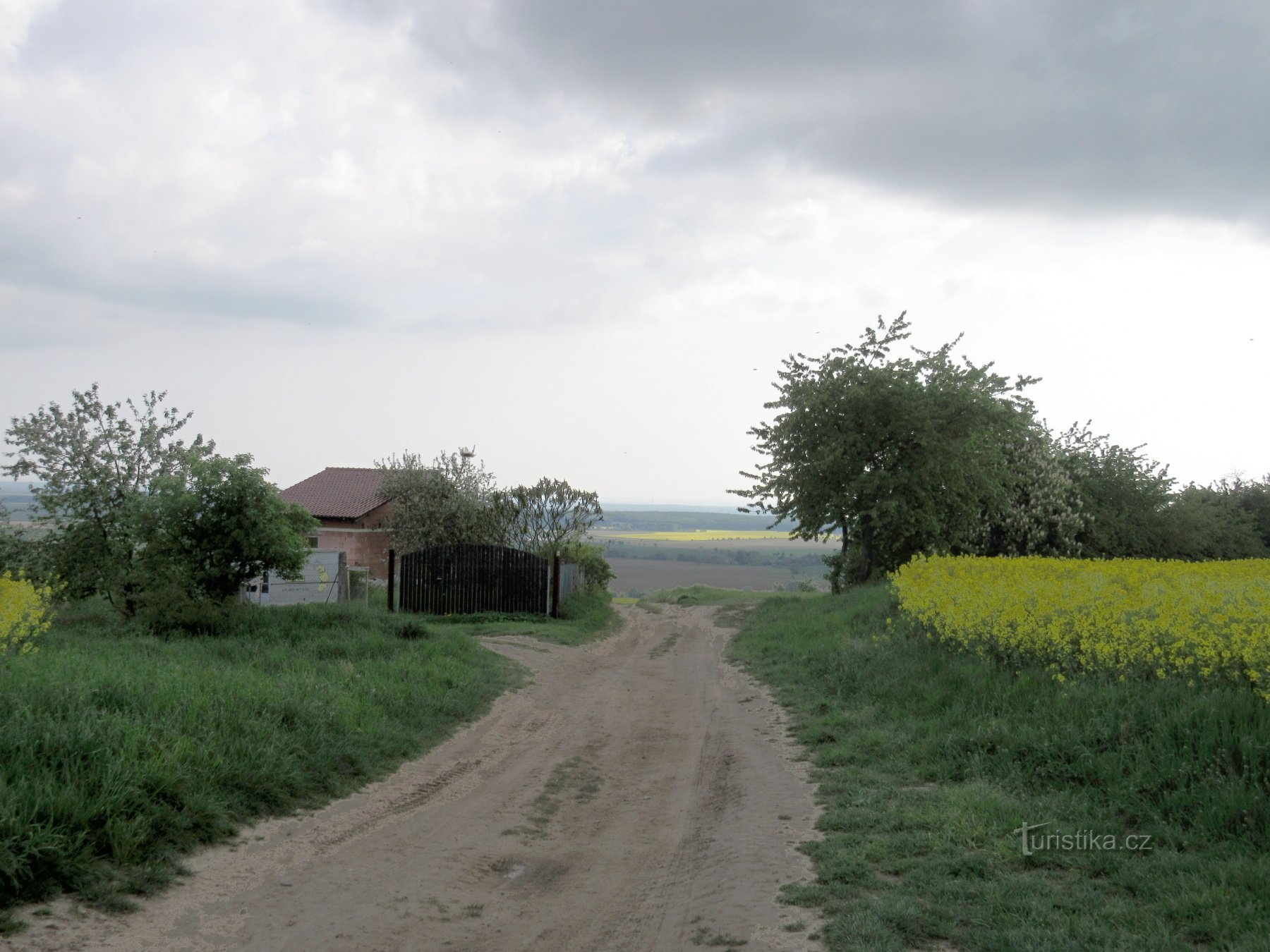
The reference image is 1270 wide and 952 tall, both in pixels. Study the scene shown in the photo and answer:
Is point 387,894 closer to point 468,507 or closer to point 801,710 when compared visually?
point 801,710

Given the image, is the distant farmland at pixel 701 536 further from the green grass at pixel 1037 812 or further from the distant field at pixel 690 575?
the green grass at pixel 1037 812

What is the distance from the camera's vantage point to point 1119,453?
34.8 m

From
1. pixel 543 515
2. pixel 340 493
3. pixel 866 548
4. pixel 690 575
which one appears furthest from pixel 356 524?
pixel 690 575

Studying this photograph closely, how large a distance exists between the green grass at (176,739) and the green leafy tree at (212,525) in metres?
2.12

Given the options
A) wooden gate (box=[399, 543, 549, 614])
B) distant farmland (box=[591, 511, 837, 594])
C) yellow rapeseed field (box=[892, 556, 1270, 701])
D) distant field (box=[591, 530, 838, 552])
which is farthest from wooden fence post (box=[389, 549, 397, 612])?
distant field (box=[591, 530, 838, 552])

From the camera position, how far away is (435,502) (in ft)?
109

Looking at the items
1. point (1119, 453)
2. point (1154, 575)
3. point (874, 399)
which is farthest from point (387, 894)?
point (1119, 453)

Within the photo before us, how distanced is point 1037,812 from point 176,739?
6.46 metres

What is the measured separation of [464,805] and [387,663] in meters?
4.91

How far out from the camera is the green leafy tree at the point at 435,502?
32219 millimetres

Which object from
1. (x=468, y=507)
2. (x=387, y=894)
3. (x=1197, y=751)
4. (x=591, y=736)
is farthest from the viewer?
(x=468, y=507)

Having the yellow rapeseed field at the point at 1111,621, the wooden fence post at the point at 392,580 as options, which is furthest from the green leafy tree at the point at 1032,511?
the wooden fence post at the point at 392,580

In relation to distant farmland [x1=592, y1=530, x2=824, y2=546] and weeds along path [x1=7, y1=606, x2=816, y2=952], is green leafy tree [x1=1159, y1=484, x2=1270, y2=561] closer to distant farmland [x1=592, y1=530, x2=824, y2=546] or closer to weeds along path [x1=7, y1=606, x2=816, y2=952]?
weeds along path [x1=7, y1=606, x2=816, y2=952]

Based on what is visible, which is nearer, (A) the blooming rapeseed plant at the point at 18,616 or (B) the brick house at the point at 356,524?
(A) the blooming rapeseed plant at the point at 18,616
